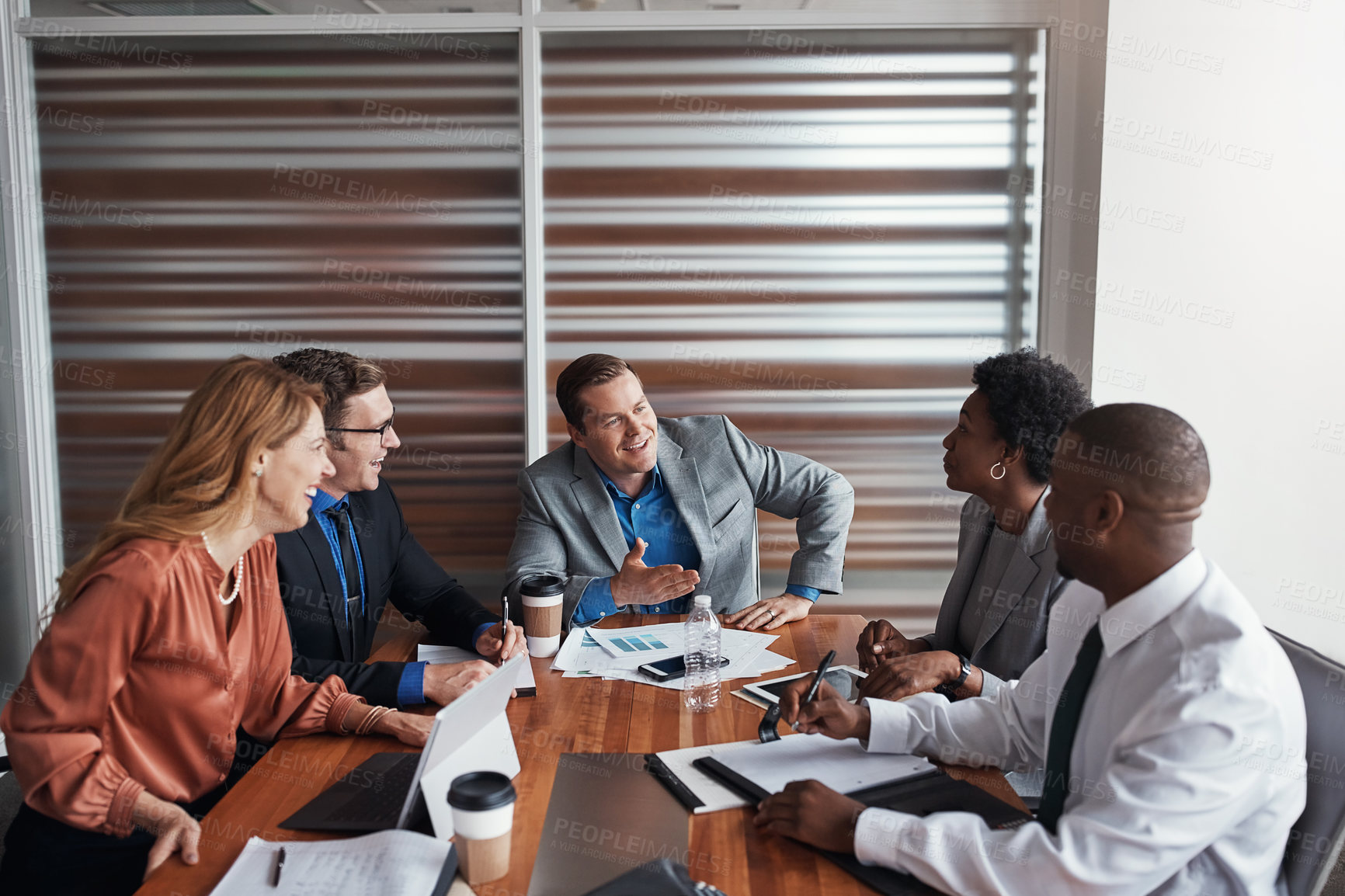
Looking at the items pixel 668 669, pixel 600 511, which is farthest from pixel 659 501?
pixel 668 669

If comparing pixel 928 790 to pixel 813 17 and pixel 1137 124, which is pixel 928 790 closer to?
pixel 1137 124

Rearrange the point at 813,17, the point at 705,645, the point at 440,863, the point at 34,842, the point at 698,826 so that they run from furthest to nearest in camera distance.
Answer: the point at 813,17, the point at 705,645, the point at 34,842, the point at 698,826, the point at 440,863

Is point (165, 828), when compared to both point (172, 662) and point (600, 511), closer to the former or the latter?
point (172, 662)

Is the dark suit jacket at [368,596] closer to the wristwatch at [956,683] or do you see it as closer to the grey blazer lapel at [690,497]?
the grey blazer lapel at [690,497]

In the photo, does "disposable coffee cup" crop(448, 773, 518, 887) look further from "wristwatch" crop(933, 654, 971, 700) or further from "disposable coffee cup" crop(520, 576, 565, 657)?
"wristwatch" crop(933, 654, 971, 700)

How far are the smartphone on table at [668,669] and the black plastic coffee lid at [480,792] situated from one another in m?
0.74

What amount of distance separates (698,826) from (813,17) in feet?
9.09

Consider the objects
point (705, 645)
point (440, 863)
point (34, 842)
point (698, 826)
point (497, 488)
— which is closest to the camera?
point (440, 863)

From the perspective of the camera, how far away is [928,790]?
138 cm

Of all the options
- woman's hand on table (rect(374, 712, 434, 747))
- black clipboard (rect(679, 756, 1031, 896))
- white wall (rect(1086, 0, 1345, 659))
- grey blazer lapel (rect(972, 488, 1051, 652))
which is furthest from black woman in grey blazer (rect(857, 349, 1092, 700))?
white wall (rect(1086, 0, 1345, 659))

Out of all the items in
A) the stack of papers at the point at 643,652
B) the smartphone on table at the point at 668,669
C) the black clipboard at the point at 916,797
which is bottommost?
the stack of papers at the point at 643,652

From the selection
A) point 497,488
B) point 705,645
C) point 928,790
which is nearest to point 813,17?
point 497,488

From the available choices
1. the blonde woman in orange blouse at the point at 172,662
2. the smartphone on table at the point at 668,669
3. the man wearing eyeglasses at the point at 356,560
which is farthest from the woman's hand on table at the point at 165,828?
the smartphone on table at the point at 668,669

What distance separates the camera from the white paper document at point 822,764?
1.40 metres
